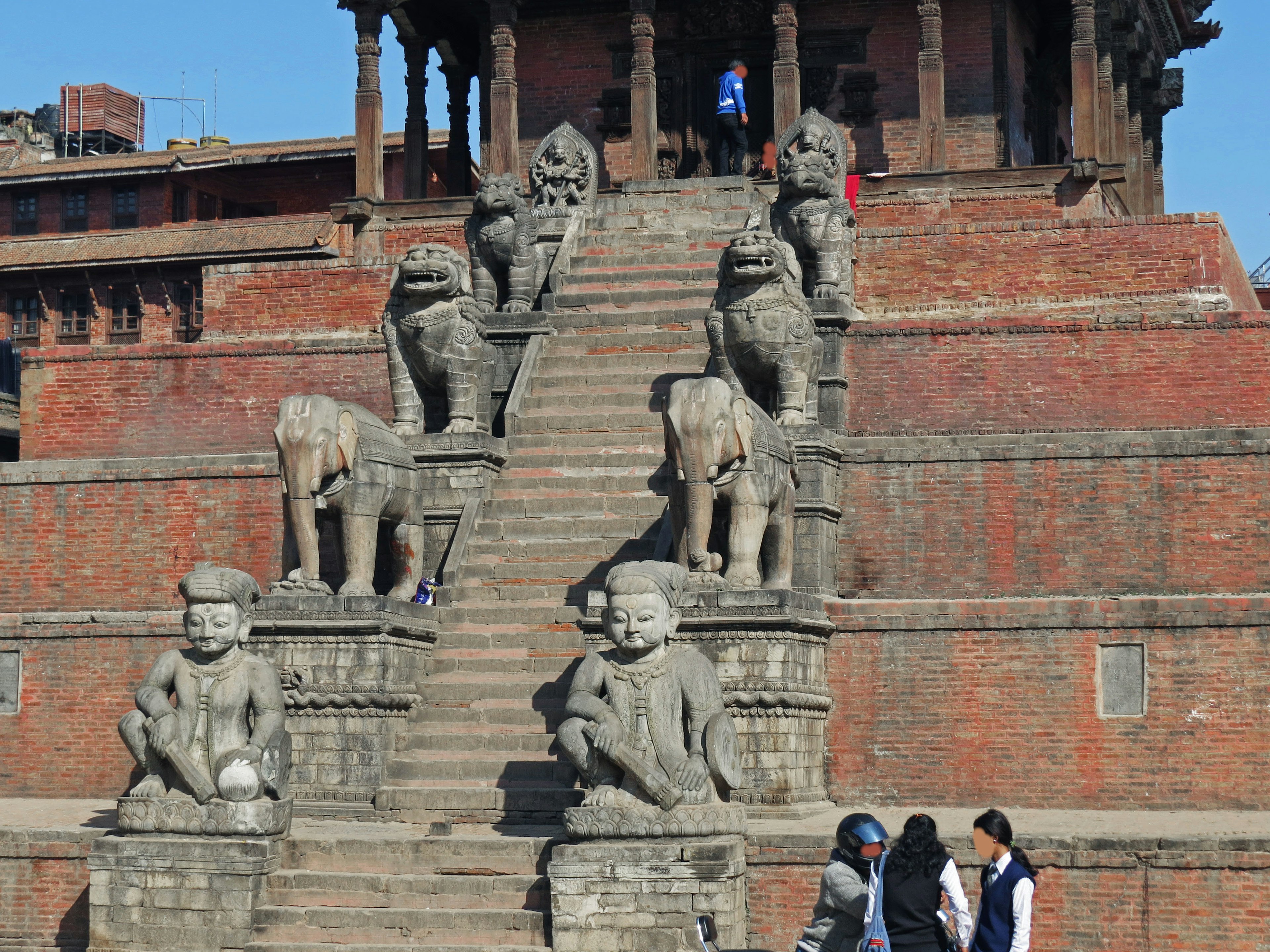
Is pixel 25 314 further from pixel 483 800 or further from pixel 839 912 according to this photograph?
pixel 839 912

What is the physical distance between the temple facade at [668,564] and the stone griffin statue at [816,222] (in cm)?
5

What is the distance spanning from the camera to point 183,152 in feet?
137

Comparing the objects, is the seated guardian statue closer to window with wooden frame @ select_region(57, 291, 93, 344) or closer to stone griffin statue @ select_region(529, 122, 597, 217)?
stone griffin statue @ select_region(529, 122, 597, 217)

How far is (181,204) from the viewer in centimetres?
4156

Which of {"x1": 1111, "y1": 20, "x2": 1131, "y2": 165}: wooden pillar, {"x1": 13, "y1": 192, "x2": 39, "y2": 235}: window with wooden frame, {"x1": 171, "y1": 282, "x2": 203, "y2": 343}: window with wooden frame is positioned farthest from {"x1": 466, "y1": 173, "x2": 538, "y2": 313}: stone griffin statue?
{"x1": 13, "y1": 192, "x2": 39, "y2": 235}: window with wooden frame

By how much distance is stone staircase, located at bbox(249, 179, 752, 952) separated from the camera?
13.4 meters

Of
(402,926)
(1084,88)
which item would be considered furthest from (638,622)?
(1084,88)

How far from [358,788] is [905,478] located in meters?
5.45

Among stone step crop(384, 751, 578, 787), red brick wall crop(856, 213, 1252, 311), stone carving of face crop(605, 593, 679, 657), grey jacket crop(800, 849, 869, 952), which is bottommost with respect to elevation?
grey jacket crop(800, 849, 869, 952)

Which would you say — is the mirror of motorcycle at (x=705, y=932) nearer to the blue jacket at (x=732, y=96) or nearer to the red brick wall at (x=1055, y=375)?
the red brick wall at (x=1055, y=375)

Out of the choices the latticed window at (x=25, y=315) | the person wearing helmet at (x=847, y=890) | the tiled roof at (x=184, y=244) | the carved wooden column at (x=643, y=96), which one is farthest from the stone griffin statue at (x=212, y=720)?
the latticed window at (x=25, y=315)

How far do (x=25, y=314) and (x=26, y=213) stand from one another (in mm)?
4468

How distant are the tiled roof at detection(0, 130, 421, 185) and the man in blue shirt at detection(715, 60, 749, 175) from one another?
47.7 ft

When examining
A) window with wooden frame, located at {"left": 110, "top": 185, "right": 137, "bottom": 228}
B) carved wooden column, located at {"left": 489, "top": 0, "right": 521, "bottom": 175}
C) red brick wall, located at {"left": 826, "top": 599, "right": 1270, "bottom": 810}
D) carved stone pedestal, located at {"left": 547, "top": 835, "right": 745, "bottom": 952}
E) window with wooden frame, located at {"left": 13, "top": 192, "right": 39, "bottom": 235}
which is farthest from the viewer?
window with wooden frame, located at {"left": 13, "top": 192, "right": 39, "bottom": 235}
